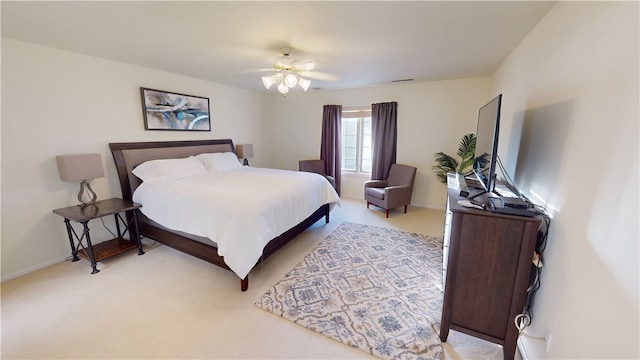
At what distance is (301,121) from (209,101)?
80.7 inches

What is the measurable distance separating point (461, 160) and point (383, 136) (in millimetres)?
1461

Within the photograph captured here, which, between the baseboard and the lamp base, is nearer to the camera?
the baseboard

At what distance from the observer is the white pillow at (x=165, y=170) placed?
3.15 m

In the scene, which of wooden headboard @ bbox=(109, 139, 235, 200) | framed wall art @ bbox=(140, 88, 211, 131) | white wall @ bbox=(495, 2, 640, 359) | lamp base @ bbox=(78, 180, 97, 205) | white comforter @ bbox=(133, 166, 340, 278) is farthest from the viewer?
framed wall art @ bbox=(140, 88, 211, 131)

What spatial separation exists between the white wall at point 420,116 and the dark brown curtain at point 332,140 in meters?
0.20

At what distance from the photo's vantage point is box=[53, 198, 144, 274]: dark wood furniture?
2.52m

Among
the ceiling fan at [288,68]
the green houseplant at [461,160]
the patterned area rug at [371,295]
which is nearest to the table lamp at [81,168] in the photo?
the ceiling fan at [288,68]

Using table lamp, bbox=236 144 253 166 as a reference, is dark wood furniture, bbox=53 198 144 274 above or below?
below

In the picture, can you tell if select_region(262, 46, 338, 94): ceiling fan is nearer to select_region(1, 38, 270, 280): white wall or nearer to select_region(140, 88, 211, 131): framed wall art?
select_region(140, 88, 211, 131): framed wall art

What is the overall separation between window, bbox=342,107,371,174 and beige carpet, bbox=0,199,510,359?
308 centimetres

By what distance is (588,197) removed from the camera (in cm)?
115

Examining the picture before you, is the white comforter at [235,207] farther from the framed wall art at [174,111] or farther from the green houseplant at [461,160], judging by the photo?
the green houseplant at [461,160]

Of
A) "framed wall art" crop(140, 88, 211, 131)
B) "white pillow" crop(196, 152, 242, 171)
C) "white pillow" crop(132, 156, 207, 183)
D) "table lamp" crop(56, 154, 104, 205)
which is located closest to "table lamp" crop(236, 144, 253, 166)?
"white pillow" crop(196, 152, 242, 171)

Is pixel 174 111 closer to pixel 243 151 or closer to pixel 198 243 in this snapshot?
pixel 243 151
